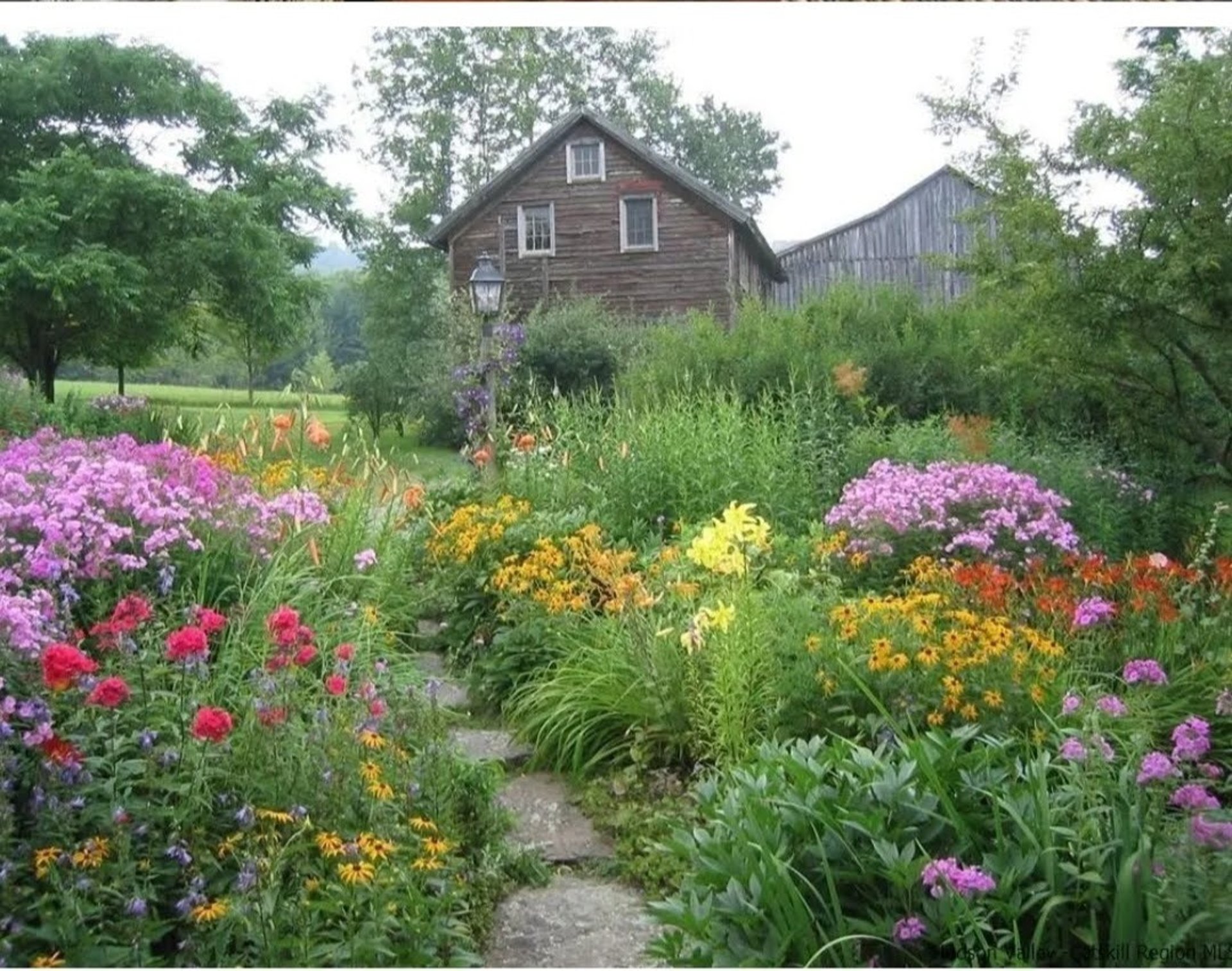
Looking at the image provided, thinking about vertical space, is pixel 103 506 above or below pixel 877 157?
below

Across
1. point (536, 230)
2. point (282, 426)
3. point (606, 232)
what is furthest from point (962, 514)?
point (606, 232)

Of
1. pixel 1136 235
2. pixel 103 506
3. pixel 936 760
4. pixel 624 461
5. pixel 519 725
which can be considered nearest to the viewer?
pixel 936 760

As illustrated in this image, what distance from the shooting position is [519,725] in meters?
3.59

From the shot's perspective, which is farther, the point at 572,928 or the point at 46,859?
the point at 572,928

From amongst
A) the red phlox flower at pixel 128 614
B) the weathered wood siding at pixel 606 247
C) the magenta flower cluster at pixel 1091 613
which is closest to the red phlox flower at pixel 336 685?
the red phlox flower at pixel 128 614

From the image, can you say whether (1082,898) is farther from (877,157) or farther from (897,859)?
(877,157)

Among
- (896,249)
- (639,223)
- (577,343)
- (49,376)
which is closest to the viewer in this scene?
(49,376)

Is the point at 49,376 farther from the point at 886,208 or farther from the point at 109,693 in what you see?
the point at 886,208

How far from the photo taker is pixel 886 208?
1095 centimetres

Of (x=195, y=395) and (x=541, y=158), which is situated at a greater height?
(x=541, y=158)

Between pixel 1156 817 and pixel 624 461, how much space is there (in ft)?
11.7

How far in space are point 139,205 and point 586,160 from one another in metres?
3.96

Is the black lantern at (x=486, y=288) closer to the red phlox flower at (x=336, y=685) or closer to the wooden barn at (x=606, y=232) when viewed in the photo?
the wooden barn at (x=606, y=232)

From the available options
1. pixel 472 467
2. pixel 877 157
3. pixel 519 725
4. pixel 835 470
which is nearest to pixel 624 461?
pixel 835 470
